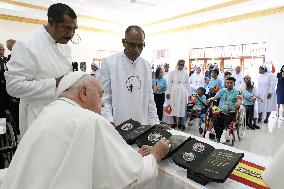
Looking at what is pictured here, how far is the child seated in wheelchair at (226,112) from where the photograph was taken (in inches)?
196

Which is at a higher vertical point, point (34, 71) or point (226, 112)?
point (34, 71)

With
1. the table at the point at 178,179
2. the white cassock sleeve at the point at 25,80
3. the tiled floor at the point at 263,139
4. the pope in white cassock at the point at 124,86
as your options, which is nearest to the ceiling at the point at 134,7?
the tiled floor at the point at 263,139

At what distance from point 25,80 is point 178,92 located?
535 cm

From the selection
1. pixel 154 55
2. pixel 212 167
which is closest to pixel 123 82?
pixel 212 167

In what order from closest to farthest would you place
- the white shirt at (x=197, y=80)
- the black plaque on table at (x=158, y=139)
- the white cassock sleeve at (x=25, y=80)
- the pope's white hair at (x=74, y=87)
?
the pope's white hair at (x=74, y=87), the black plaque on table at (x=158, y=139), the white cassock sleeve at (x=25, y=80), the white shirt at (x=197, y=80)

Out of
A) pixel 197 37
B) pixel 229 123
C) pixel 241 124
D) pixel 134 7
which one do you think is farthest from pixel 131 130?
pixel 197 37

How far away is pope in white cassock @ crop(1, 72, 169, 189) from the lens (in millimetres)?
1025

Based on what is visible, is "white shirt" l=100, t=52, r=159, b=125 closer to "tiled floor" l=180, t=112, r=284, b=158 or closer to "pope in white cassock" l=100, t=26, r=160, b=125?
"pope in white cassock" l=100, t=26, r=160, b=125

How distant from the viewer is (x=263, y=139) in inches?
217

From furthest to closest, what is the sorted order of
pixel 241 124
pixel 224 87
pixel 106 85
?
pixel 224 87
pixel 241 124
pixel 106 85

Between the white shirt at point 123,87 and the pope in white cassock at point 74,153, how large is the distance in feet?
3.94

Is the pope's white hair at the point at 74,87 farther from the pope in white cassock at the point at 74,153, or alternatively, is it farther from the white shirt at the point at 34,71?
the white shirt at the point at 34,71

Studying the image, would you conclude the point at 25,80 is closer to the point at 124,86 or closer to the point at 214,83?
the point at 124,86

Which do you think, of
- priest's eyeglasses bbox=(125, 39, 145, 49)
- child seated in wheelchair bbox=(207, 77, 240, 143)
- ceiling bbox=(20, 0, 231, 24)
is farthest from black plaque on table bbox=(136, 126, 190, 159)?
ceiling bbox=(20, 0, 231, 24)
